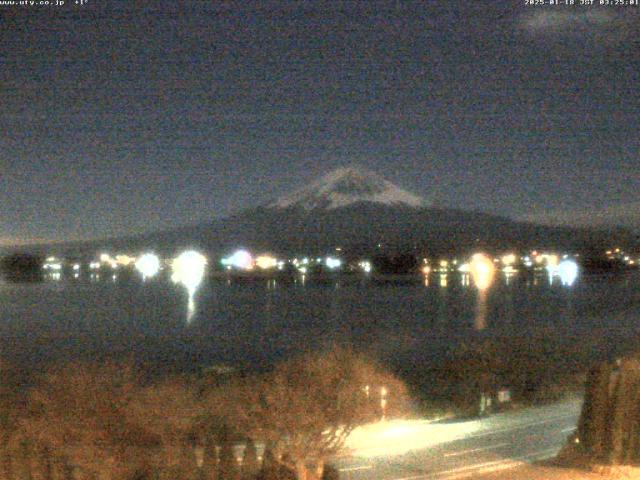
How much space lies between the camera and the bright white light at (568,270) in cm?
8119

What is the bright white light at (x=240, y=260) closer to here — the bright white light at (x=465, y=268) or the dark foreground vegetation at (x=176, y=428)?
the bright white light at (x=465, y=268)

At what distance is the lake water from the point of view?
33219mm

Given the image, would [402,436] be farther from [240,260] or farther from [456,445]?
[240,260]

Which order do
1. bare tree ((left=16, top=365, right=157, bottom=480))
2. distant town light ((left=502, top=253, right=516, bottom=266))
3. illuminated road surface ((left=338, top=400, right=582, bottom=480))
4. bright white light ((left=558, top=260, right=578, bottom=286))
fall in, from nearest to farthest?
bare tree ((left=16, top=365, right=157, bottom=480)) → illuminated road surface ((left=338, top=400, right=582, bottom=480)) → bright white light ((left=558, top=260, right=578, bottom=286)) → distant town light ((left=502, top=253, right=516, bottom=266))

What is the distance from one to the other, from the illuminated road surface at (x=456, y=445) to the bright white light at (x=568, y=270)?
63.8 metres

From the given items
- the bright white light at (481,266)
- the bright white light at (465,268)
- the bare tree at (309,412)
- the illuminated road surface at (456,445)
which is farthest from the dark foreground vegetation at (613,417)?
the bright white light at (465,268)

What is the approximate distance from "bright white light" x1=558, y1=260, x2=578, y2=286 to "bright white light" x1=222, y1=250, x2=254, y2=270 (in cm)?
2925

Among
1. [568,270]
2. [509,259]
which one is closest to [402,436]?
[568,270]

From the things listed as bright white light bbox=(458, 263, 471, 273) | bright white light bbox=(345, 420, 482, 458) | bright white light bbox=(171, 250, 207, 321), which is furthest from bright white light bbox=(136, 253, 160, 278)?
bright white light bbox=(345, 420, 482, 458)

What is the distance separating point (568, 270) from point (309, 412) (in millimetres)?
78384

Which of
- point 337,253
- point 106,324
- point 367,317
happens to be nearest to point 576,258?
point 337,253

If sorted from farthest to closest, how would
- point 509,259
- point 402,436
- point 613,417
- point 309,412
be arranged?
point 509,259
point 402,436
point 613,417
point 309,412

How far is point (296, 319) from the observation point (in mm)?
48094

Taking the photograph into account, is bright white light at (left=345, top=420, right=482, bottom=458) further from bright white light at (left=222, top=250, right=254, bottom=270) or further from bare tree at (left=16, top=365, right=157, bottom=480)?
bright white light at (left=222, top=250, right=254, bottom=270)
